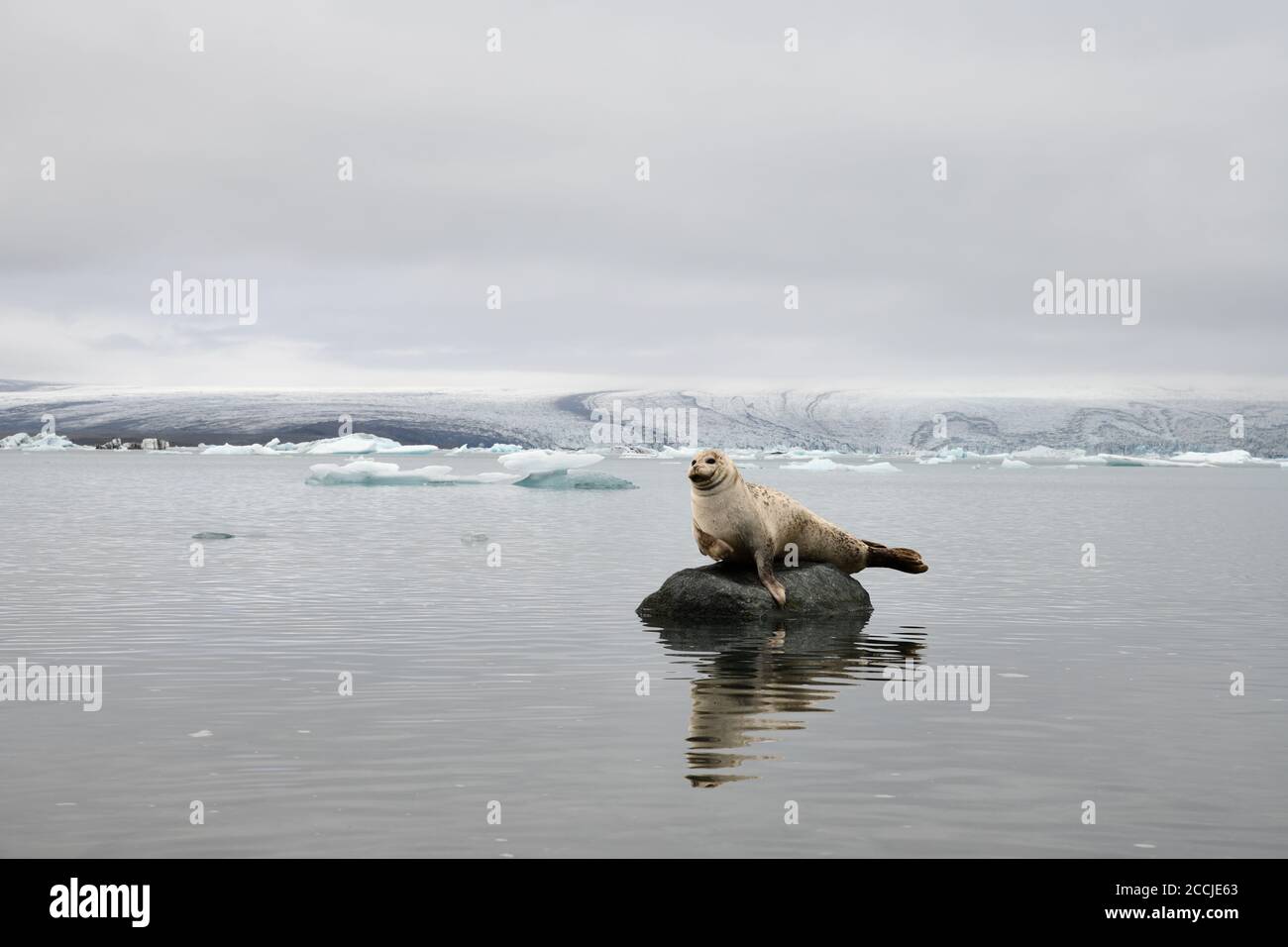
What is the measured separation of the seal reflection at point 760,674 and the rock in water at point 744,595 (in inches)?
10.2

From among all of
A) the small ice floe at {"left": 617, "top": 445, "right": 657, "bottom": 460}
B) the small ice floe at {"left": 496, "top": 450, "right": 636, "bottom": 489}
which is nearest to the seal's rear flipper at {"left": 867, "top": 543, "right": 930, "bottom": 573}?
the small ice floe at {"left": 496, "top": 450, "right": 636, "bottom": 489}

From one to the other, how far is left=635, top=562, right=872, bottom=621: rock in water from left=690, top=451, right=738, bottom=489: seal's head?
105cm

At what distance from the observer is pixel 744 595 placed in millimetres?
15312

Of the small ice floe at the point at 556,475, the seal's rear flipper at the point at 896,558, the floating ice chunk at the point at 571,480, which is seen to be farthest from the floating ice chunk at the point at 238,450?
the seal's rear flipper at the point at 896,558

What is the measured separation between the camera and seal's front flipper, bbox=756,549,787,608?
15391 mm

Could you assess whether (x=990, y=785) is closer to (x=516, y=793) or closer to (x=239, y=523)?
(x=516, y=793)

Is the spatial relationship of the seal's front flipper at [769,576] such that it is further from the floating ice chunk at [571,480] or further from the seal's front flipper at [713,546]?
the floating ice chunk at [571,480]

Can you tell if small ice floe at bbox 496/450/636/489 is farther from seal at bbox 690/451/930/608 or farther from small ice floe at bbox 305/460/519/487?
seal at bbox 690/451/930/608

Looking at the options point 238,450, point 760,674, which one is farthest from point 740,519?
point 238,450

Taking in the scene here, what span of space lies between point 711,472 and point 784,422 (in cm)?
17686

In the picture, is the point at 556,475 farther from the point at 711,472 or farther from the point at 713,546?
the point at 711,472
